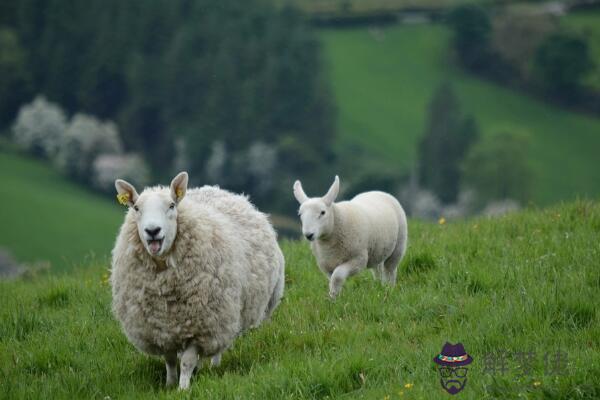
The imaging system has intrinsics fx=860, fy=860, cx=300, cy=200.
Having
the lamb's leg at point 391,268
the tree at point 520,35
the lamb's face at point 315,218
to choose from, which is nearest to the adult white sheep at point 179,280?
the lamb's face at point 315,218

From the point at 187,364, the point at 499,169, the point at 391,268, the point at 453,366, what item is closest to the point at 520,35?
the point at 499,169

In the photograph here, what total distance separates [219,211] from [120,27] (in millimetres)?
103514

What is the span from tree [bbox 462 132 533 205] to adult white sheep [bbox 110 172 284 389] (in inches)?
2912

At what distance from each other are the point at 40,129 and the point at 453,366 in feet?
293

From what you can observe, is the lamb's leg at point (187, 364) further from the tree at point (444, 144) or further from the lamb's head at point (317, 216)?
the tree at point (444, 144)

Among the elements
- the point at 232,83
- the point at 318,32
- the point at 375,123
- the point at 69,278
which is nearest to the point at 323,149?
the point at 375,123

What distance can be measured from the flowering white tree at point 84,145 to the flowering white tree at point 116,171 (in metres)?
1.09

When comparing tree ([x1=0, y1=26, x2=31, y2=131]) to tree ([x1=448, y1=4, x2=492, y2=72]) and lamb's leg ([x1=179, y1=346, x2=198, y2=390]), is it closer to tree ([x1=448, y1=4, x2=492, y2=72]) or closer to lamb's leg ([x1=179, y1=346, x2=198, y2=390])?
tree ([x1=448, y1=4, x2=492, y2=72])

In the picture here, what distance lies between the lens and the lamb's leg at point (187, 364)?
614 cm

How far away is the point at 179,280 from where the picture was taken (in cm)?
640

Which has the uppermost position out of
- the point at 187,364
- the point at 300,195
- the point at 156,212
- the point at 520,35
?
the point at 156,212

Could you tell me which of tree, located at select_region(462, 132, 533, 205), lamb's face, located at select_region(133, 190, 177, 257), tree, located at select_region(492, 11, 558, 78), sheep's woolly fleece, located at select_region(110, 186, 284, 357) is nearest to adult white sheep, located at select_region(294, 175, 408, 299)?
sheep's woolly fleece, located at select_region(110, 186, 284, 357)

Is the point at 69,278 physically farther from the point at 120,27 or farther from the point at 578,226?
the point at 120,27

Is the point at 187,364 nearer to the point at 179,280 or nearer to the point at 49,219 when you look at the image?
the point at 179,280
